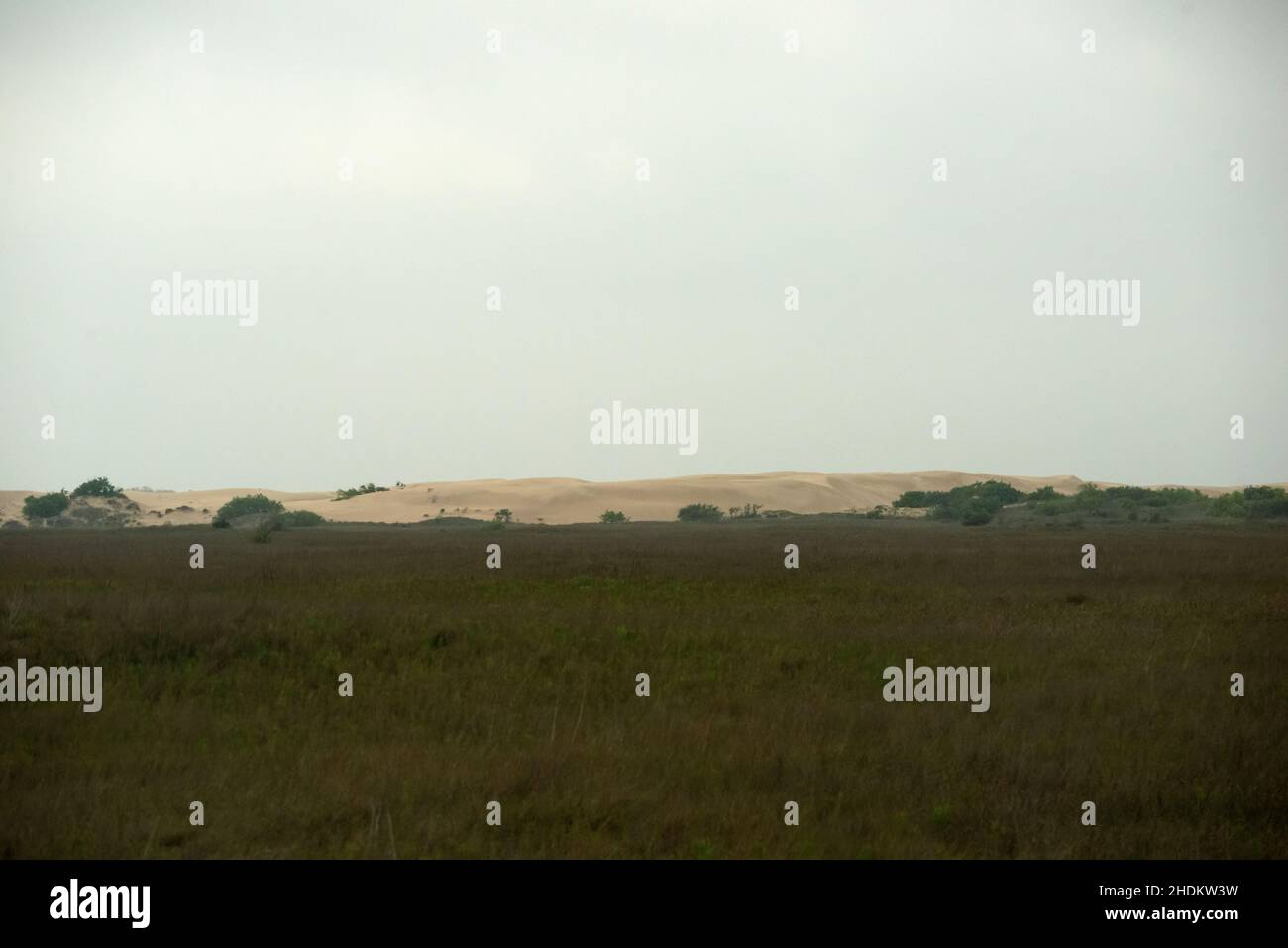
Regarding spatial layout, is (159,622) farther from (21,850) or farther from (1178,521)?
(1178,521)

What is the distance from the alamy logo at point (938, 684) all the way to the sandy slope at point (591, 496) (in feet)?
267

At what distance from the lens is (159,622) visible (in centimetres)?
1357

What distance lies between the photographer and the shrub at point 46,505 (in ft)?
241

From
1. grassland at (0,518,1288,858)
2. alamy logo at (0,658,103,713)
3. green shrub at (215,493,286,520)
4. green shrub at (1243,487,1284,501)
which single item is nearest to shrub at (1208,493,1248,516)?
green shrub at (1243,487,1284,501)

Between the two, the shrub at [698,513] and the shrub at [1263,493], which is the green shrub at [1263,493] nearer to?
the shrub at [1263,493]

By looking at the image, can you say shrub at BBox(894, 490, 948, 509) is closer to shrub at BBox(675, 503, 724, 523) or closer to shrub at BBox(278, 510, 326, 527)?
shrub at BBox(675, 503, 724, 523)

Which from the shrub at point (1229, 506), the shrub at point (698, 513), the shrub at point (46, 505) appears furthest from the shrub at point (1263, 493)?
the shrub at point (46, 505)

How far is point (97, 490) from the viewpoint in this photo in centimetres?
7919

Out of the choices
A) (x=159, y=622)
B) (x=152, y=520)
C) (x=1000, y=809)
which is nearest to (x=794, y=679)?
(x=1000, y=809)

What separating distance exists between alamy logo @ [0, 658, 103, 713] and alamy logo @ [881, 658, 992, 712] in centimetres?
916

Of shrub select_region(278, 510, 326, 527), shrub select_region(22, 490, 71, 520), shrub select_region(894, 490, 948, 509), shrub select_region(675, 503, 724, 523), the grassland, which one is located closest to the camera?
the grassland
